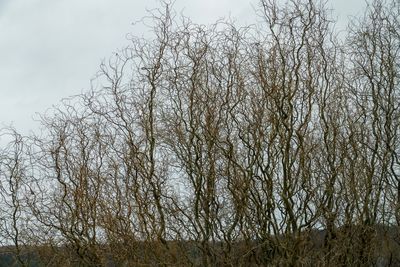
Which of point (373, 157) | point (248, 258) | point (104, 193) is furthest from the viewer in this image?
point (104, 193)

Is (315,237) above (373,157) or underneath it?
underneath

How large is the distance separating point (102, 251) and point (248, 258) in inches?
137

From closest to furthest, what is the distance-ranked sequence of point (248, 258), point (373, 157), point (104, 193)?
1. point (248, 258)
2. point (373, 157)
3. point (104, 193)

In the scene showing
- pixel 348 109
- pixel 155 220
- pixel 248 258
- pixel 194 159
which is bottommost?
pixel 248 258

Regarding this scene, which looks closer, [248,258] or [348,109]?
[248,258]

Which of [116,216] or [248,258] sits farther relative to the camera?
[116,216]

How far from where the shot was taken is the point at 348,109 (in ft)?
40.0

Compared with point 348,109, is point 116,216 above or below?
below

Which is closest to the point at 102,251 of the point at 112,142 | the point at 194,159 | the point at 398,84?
the point at 112,142

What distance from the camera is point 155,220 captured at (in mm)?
11344

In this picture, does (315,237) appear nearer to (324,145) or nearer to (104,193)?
(324,145)

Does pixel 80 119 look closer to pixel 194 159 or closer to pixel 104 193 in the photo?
pixel 104 193

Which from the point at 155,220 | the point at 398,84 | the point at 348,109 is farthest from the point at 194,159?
the point at 398,84

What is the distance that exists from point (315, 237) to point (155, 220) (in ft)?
8.78
